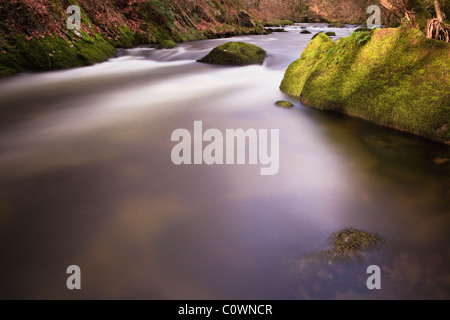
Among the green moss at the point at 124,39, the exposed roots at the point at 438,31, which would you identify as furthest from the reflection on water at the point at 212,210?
the green moss at the point at 124,39

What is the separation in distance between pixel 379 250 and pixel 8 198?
3.85 metres

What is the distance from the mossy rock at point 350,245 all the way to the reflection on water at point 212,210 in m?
0.08

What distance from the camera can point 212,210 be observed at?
9.92 ft

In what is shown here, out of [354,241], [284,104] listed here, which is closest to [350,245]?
[354,241]

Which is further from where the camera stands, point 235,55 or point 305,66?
point 235,55

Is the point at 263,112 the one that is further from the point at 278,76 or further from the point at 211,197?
the point at 278,76

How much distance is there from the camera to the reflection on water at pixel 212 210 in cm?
212

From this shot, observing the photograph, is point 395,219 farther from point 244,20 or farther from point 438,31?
point 244,20

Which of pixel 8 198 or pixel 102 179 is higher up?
pixel 102 179

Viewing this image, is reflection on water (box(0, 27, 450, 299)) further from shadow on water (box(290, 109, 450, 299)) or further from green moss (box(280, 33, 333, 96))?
green moss (box(280, 33, 333, 96))

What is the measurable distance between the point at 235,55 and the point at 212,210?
936 cm

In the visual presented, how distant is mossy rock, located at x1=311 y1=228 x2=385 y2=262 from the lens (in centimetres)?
229

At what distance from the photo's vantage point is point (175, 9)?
19.5 metres

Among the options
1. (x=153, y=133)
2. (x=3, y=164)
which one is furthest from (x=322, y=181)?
(x=3, y=164)
